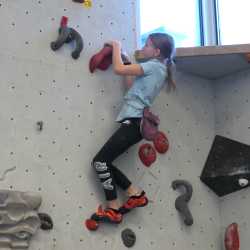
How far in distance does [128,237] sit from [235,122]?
724 millimetres

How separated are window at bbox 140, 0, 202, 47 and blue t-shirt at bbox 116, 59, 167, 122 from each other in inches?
16.4

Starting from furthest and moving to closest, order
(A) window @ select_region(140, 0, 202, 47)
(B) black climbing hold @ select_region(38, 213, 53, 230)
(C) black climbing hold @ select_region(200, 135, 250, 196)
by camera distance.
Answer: (A) window @ select_region(140, 0, 202, 47), (C) black climbing hold @ select_region(200, 135, 250, 196), (B) black climbing hold @ select_region(38, 213, 53, 230)

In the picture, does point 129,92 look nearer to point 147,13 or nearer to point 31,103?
point 31,103

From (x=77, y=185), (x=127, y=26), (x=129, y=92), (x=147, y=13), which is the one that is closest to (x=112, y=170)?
(x=77, y=185)

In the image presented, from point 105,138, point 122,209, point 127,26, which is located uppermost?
point 127,26

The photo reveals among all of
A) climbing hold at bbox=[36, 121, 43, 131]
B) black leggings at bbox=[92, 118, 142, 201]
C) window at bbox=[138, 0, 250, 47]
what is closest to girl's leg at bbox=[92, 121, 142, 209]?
black leggings at bbox=[92, 118, 142, 201]

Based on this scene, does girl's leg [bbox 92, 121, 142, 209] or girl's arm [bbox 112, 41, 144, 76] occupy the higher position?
girl's arm [bbox 112, 41, 144, 76]

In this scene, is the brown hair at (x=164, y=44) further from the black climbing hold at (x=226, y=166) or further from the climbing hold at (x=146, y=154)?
the black climbing hold at (x=226, y=166)

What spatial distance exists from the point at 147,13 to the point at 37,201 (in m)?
1.11

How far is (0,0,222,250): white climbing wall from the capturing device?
1841 millimetres

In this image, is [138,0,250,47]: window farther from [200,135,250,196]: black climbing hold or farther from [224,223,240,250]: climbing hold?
[224,223,240,250]: climbing hold

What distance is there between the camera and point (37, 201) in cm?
175

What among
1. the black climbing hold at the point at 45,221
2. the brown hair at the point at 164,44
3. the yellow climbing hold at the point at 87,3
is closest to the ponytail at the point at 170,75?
the brown hair at the point at 164,44

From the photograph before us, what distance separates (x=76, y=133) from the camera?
6.48 feet
